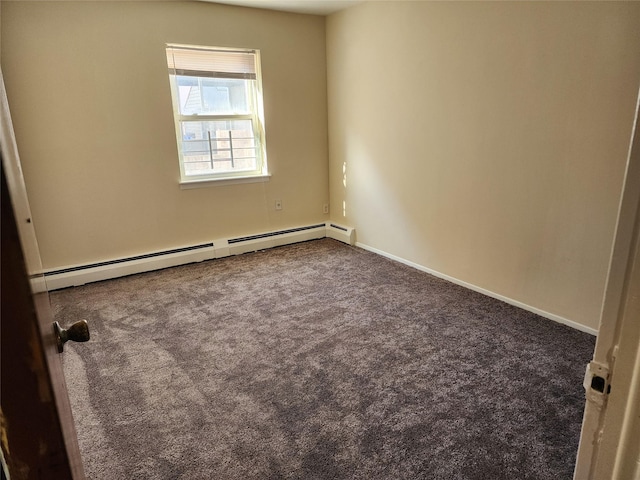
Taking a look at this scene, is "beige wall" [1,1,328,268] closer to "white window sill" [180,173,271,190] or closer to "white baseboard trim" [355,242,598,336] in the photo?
"white window sill" [180,173,271,190]

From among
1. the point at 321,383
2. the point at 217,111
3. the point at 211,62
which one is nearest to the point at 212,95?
the point at 217,111

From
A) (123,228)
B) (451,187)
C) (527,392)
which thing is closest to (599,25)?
(451,187)

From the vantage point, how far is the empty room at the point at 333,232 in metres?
1.64

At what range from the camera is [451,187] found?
320 centimetres

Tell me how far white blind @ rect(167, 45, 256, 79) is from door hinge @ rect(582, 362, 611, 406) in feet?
12.3

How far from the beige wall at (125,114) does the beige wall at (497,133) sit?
69 cm

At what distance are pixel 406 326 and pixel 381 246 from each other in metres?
1.49

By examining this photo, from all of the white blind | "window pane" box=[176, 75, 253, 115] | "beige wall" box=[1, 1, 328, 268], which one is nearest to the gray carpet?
"beige wall" box=[1, 1, 328, 268]

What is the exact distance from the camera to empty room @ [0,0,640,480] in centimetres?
164

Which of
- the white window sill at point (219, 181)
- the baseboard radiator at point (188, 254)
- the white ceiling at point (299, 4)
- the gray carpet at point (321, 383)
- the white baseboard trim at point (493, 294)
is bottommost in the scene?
the gray carpet at point (321, 383)

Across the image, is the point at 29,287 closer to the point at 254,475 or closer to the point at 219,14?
the point at 254,475

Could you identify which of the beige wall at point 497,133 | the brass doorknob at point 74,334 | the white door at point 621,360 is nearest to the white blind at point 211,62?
the beige wall at point 497,133

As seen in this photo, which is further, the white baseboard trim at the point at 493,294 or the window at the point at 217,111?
the window at the point at 217,111

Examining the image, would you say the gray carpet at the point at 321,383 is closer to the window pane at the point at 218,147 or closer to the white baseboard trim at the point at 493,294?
the white baseboard trim at the point at 493,294
